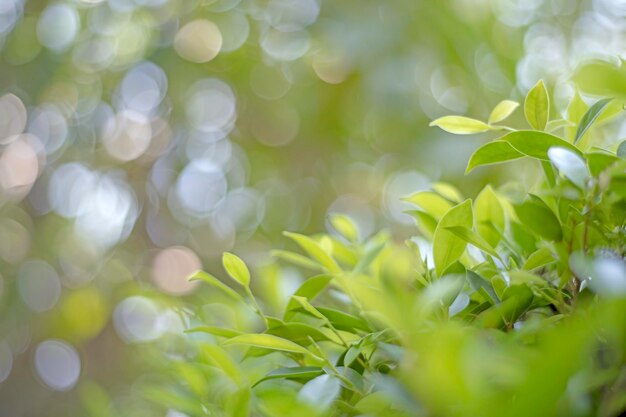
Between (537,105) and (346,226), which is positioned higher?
(537,105)

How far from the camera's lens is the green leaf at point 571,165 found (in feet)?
0.63

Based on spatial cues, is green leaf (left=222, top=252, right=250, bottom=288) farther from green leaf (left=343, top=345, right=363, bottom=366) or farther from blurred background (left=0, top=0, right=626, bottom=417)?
blurred background (left=0, top=0, right=626, bottom=417)

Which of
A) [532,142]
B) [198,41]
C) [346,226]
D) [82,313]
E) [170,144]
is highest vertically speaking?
[532,142]

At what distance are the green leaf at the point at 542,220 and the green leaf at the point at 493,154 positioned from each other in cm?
2

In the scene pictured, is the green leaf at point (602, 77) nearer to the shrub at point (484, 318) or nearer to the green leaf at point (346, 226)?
the shrub at point (484, 318)

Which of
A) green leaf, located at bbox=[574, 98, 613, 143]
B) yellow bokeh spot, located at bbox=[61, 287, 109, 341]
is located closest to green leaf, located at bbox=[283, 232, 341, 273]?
green leaf, located at bbox=[574, 98, 613, 143]

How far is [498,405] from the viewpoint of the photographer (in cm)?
14

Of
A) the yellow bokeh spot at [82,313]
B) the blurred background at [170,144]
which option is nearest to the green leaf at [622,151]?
the blurred background at [170,144]

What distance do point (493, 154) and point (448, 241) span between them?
34 millimetres

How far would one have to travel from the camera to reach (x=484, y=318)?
0.71 feet

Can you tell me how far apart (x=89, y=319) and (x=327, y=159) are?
639mm

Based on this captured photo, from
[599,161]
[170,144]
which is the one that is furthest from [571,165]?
[170,144]

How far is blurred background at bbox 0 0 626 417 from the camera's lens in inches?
54.2

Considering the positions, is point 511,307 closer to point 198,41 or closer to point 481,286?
point 481,286
